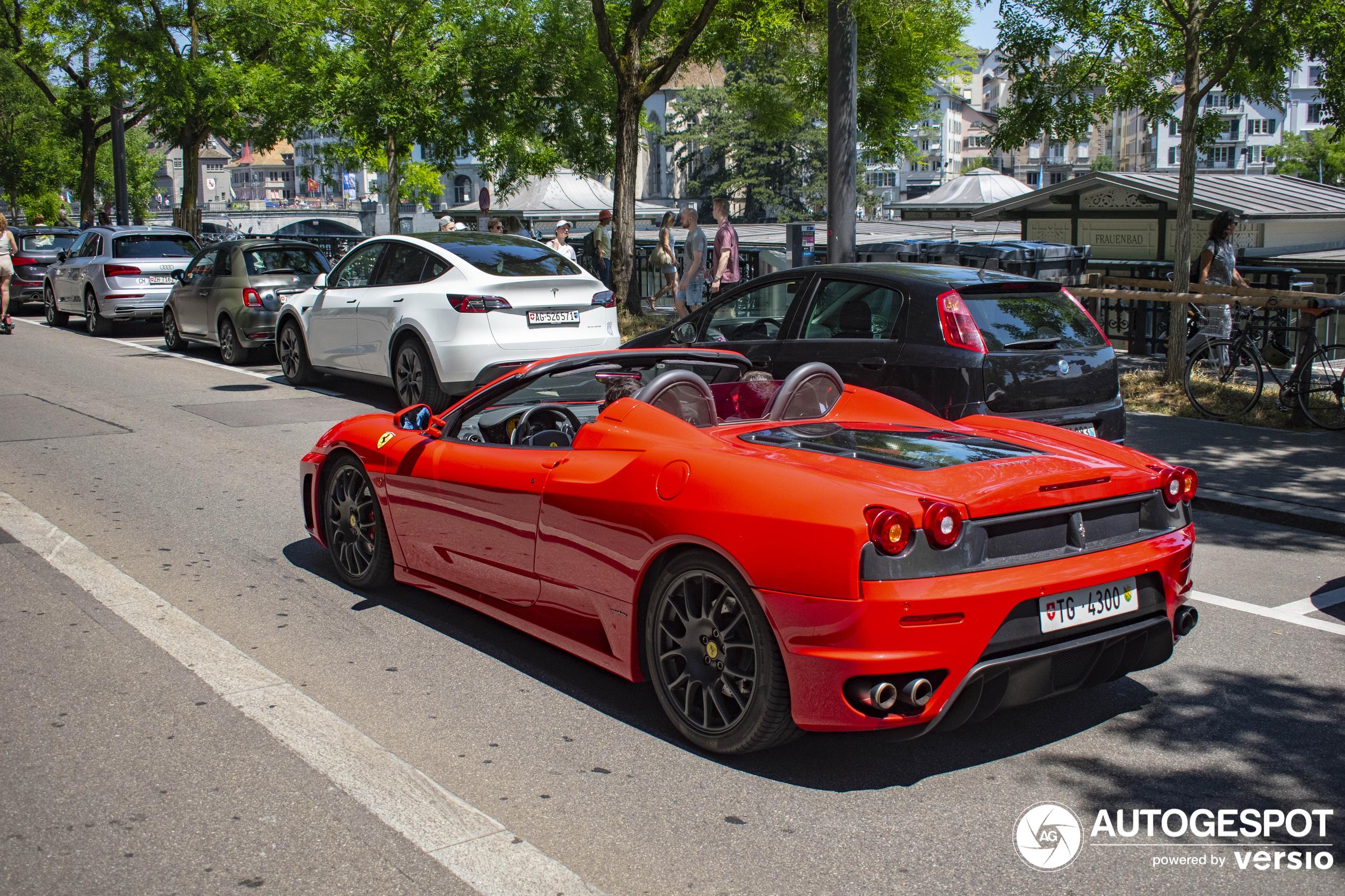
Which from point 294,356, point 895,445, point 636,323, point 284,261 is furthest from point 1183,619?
point 636,323

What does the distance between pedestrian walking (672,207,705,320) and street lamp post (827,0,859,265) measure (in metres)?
2.36

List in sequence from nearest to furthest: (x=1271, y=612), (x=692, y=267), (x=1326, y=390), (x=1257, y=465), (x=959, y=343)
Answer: (x=1271, y=612) < (x=959, y=343) < (x=1257, y=465) < (x=1326, y=390) < (x=692, y=267)

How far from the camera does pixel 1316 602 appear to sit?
5766 millimetres

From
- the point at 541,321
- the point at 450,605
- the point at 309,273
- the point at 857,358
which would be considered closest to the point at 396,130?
the point at 309,273

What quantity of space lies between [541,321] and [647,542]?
7357 millimetres

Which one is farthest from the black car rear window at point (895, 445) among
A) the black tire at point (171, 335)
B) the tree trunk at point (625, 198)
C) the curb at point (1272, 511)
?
the tree trunk at point (625, 198)

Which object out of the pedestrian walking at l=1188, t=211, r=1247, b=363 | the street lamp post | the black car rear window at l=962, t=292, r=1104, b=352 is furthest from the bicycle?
the street lamp post

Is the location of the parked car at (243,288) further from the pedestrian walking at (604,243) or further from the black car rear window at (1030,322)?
the black car rear window at (1030,322)

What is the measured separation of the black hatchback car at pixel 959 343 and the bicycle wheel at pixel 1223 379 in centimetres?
345

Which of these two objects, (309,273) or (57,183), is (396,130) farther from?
(57,183)

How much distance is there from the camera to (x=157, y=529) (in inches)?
280

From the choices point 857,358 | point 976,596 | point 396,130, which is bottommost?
point 976,596

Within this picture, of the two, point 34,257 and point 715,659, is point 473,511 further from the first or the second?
point 34,257

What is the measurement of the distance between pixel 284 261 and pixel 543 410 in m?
11.0
